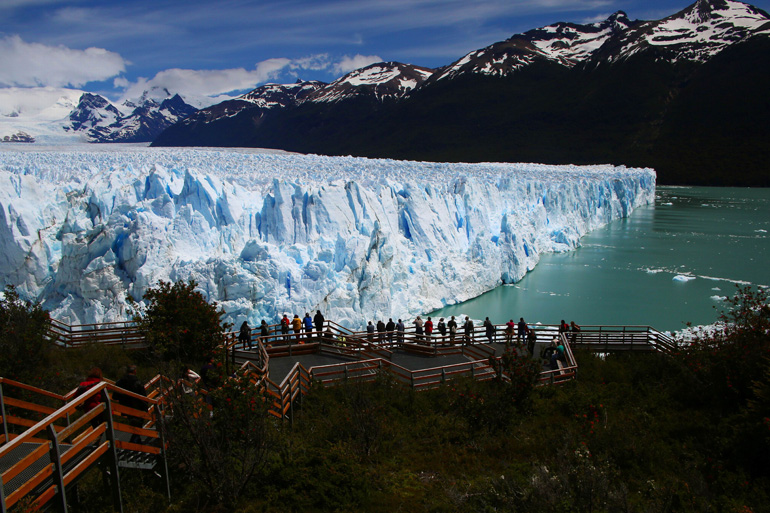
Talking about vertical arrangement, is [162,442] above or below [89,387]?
below

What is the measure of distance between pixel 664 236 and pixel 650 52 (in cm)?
8704

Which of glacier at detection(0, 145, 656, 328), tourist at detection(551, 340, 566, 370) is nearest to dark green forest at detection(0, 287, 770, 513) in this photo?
tourist at detection(551, 340, 566, 370)

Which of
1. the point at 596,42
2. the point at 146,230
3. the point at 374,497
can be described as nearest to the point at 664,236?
the point at 146,230

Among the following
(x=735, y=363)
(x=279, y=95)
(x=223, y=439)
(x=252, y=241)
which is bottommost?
(x=735, y=363)

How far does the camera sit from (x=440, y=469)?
6.22 meters

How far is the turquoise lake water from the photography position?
17.5 metres

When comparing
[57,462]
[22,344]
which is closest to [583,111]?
[22,344]

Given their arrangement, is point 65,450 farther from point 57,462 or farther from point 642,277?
point 642,277

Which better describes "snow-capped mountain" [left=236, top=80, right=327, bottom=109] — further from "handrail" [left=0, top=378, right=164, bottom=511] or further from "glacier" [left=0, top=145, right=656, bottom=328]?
"handrail" [left=0, top=378, right=164, bottom=511]

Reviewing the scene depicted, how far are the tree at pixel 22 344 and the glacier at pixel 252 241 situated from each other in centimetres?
471

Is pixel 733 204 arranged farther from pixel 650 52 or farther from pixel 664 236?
pixel 650 52

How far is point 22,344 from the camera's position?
7699mm

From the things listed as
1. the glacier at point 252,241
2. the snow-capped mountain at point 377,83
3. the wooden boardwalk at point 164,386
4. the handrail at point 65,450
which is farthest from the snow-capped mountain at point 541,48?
the handrail at point 65,450

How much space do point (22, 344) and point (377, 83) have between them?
151295 millimetres
